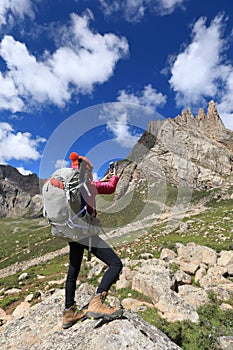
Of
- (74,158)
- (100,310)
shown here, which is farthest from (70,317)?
(74,158)

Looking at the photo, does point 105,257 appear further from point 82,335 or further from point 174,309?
point 174,309

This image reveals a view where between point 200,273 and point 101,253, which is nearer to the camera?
point 101,253

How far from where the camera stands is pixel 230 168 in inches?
6811

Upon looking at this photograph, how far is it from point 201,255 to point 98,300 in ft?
42.5

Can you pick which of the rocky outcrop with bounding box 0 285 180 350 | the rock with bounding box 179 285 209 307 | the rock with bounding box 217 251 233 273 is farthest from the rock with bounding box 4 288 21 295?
the rocky outcrop with bounding box 0 285 180 350

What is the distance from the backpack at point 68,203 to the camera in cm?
388

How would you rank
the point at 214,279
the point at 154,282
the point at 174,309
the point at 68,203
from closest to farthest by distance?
the point at 68,203, the point at 174,309, the point at 154,282, the point at 214,279

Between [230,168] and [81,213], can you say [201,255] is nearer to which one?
[81,213]

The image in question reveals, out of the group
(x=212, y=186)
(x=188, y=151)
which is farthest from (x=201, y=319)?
(x=188, y=151)

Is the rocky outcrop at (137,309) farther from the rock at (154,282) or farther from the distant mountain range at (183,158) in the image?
the distant mountain range at (183,158)

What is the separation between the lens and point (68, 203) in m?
3.88

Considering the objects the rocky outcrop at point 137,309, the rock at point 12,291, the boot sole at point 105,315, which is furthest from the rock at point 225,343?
the rock at point 12,291

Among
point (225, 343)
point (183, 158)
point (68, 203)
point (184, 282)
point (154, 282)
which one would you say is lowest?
point (184, 282)

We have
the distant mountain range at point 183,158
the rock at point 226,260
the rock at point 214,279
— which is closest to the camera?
the rock at point 214,279
